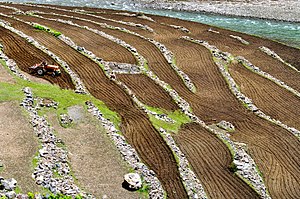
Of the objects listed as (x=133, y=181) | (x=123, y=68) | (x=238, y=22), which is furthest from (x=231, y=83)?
(x=238, y=22)

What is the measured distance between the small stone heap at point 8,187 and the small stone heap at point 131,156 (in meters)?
9.41

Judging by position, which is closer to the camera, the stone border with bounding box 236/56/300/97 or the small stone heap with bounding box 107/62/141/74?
the small stone heap with bounding box 107/62/141/74

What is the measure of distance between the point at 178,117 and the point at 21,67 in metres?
19.7

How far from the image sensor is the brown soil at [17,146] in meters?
28.4

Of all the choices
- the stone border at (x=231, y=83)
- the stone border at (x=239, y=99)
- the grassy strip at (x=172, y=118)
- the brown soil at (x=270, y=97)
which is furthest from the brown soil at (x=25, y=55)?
the brown soil at (x=270, y=97)

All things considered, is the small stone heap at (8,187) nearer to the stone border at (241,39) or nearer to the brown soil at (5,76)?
the brown soil at (5,76)

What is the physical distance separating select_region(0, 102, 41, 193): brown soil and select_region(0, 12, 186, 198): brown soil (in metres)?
8.79

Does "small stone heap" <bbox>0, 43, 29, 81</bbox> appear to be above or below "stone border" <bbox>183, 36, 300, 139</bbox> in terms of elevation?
above

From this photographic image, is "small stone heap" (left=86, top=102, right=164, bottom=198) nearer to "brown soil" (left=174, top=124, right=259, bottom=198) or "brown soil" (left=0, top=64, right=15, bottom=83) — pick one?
"brown soil" (left=174, top=124, right=259, bottom=198)

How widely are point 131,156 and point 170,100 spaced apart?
14.2 m

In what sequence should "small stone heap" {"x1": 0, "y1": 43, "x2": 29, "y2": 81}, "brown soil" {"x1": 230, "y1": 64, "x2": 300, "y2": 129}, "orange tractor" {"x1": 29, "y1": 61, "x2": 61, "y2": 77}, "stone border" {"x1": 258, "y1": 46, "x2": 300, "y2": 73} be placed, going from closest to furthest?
"small stone heap" {"x1": 0, "y1": 43, "x2": 29, "y2": 81} < "brown soil" {"x1": 230, "y1": 64, "x2": 300, "y2": 129} < "orange tractor" {"x1": 29, "y1": 61, "x2": 61, "y2": 77} < "stone border" {"x1": 258, "y1": 46, "x2": 300, "y2": 73}

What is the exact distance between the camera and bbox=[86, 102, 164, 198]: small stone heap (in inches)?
1220

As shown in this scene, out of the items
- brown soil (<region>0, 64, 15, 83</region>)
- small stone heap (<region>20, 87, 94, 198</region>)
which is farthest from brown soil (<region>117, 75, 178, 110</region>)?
small stone heap (<region>20, 87, 94, 198</region>)

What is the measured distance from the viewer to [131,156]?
3425cm
